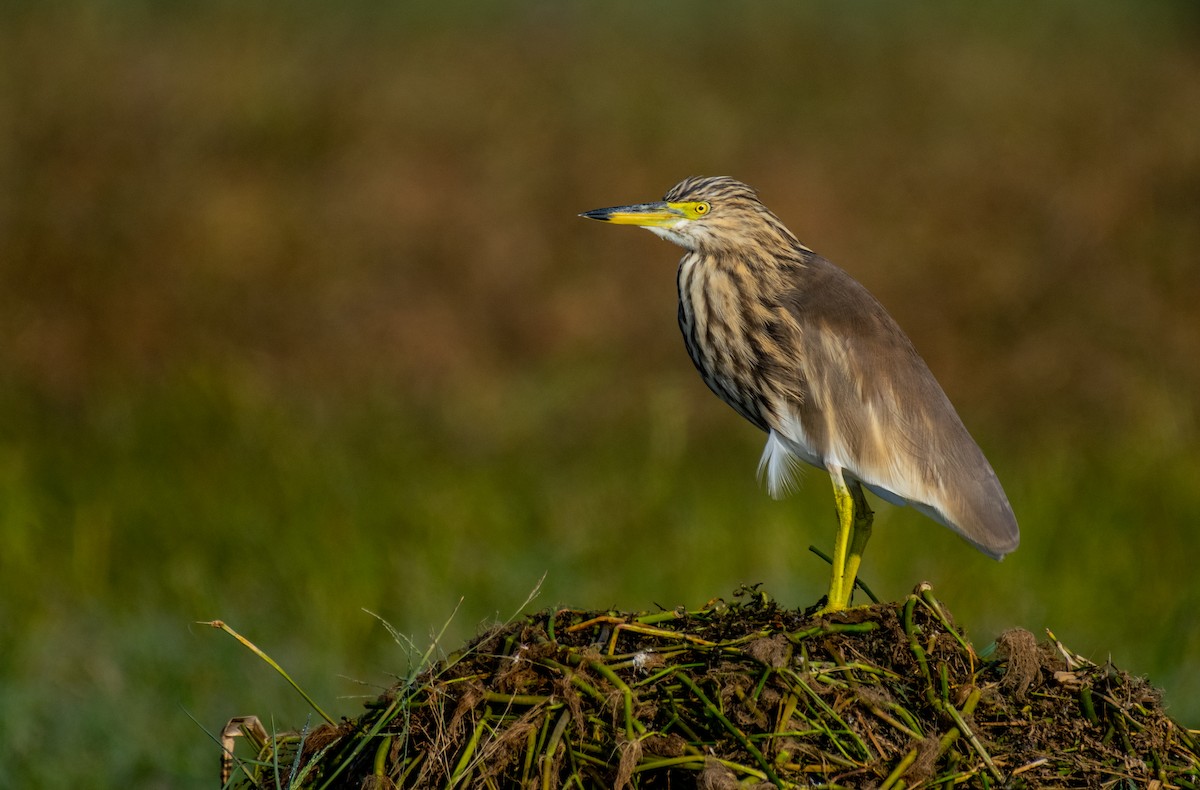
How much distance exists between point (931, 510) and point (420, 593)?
5.19m

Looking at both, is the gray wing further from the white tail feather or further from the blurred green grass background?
the blurred green grass background

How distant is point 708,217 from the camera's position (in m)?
5.25

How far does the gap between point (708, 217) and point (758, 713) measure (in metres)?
2.17

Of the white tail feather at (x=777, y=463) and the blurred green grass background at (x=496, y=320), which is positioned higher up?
the white tail feather at (x=777, y=463)

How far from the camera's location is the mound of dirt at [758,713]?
3.38m

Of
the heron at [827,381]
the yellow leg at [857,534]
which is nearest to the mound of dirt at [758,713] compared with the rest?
the yellow leg at [857,534]

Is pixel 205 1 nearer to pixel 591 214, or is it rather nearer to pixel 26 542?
pixel 26 542

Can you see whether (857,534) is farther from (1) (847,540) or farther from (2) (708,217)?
(2) (708,217)

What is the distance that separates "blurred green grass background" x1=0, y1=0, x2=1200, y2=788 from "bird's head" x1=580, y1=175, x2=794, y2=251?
3017 mm

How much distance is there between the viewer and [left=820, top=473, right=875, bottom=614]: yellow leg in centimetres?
422

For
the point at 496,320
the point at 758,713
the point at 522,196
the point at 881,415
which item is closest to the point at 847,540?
the point at 881,415

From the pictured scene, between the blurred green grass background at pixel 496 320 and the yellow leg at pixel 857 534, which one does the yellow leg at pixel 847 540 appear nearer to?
the yellow leg at pixel 857 534

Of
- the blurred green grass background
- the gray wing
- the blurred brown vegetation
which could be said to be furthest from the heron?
the blurred brown vegetation

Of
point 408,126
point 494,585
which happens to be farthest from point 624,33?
point 494,585
